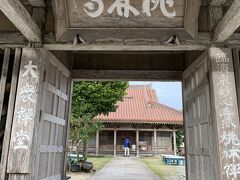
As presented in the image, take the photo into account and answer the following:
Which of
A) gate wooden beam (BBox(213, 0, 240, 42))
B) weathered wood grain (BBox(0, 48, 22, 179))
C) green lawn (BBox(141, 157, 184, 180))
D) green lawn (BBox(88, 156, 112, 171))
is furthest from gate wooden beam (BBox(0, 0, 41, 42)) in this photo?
green lawn (BBox(88, 156, 112, 171))

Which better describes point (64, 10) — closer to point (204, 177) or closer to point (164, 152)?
point (204, 177)

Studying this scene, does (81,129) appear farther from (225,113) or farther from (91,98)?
(225,113)

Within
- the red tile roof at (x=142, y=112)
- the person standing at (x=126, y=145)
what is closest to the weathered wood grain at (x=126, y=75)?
the red tile roof at (x=142, y=112)

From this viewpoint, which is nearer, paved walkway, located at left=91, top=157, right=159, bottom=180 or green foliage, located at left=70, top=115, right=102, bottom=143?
paved walkway, located at left=91, top=157, right=159, bottom=180

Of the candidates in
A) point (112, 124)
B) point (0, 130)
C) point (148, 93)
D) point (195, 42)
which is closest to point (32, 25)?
point (0, 130)

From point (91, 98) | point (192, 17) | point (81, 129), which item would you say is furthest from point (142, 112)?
point (192, 17)

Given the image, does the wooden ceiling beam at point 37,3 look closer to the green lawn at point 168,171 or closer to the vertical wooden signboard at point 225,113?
the vertical wooden signboard at point 225,113

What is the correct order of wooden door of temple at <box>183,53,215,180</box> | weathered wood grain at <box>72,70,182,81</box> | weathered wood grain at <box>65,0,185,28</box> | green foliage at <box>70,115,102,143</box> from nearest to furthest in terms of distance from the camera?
weathered wood grain at <box>65,0,185,28</box>, wooden door of temple at <box>183,53,215,180</box>, weathered wood grain at <box>72,70,182,81</box>, green foliage at <box>70,115,102,143</box>

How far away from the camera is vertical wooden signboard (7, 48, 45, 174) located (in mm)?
2846

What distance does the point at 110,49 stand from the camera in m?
3.24

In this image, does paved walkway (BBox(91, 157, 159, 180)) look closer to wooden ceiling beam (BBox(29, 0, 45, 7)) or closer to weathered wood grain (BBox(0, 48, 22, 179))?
weathered wood grain (BBox(0, 48, 22, 179))

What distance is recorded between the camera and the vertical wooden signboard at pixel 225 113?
9.08 feet

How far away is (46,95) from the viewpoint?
11.5 feet

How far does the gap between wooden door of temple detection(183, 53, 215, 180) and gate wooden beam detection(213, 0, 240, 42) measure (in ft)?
1.20
